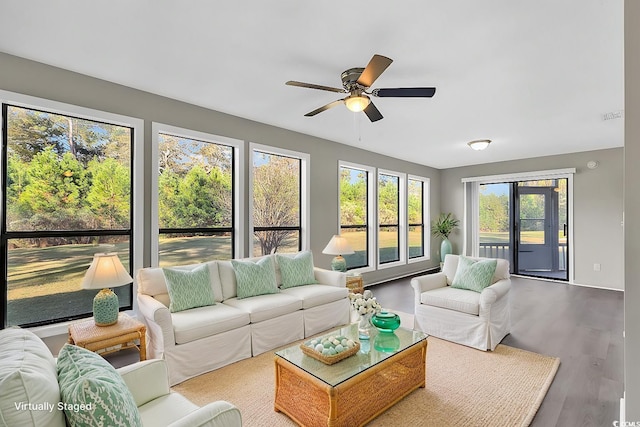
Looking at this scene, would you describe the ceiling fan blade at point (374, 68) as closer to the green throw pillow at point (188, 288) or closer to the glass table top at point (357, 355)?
the glass table top at point (357, 355)

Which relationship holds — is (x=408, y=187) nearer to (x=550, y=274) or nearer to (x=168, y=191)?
(x=550, y=274)

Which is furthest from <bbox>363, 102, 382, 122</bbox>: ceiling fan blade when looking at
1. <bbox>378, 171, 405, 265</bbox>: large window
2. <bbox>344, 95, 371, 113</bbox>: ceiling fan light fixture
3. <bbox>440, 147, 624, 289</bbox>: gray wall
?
<bbox>440, 147, 624, 289</bbox>: gray wall

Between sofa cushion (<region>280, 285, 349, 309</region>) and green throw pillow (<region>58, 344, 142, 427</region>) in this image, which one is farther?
sofa cushion (<region>280, 285, 349, 309</region>)

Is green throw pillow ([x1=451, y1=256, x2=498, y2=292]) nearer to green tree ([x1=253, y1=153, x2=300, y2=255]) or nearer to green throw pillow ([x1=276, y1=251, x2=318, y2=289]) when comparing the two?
green throw pillow ([x1=276, y1=251, x2=318, y2=289])

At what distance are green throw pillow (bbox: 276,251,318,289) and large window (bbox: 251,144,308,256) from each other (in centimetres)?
68

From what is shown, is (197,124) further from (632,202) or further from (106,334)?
(632,202)

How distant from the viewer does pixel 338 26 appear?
88.7 inches

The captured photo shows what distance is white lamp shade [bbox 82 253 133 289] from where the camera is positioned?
2535 millimetres

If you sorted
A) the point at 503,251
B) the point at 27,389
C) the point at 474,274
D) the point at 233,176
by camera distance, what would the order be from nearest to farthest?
the point at 27,389 < the point at 474,274 < the point at 233,176 < the point at 503,251

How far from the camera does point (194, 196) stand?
396 centimetres

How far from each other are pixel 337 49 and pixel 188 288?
2.53 metres

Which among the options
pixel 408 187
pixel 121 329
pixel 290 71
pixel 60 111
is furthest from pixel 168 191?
pixel 408 187

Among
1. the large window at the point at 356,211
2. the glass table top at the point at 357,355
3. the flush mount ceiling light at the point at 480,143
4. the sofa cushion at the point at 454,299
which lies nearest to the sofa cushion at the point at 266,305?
the glass table top at the point at 357,355

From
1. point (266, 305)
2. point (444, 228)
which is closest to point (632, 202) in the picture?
point (266, 305)
